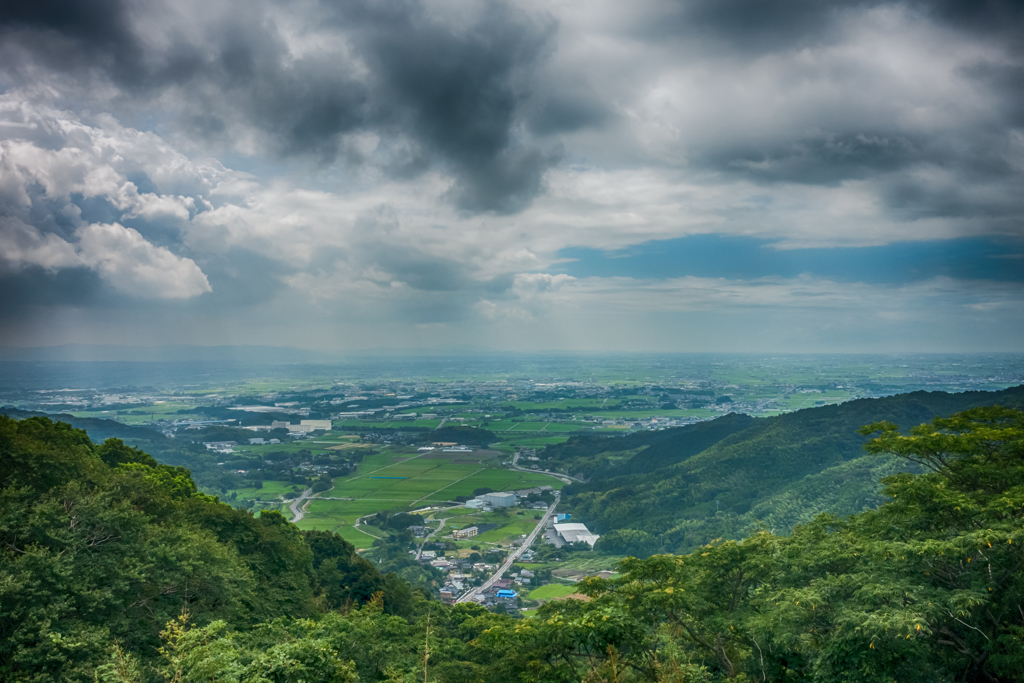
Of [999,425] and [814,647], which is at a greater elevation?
[999,425]

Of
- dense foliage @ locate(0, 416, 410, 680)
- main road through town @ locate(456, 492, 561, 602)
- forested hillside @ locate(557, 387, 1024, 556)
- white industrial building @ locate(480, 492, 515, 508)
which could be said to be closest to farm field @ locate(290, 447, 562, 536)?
main road through town @ locate(456, 492, 561, 602)

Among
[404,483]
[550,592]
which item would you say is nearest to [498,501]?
[404,483]

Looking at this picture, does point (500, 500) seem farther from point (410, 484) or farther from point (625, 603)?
point (625, 603)

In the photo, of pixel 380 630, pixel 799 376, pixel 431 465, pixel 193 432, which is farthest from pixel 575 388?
pixel 380 630

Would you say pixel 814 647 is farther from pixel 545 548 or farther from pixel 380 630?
pixel 545 548

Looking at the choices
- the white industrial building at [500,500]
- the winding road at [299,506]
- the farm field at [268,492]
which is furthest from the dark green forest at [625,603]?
the farm field at [268,492]

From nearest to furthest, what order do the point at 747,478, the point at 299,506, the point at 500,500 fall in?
the point at 747,478, the point at 299,506, the point at 500,500

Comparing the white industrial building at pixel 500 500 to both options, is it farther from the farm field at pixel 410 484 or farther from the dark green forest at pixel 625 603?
the dark green forest at pixel 625 603
